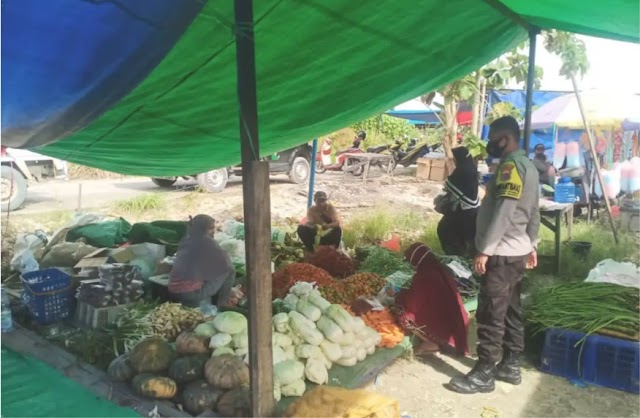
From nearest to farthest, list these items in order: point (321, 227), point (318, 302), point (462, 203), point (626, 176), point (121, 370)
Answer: point (121, 370) → point (318, 302) → point (462, 203) → point (321, 227) → point (626, 176)

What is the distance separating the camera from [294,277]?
5.22 meters

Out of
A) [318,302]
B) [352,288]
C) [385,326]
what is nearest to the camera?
[318,302]

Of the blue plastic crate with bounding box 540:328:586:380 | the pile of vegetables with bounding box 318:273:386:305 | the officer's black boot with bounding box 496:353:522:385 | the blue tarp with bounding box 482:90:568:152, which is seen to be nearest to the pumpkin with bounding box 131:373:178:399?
the pile of vegetables with bounding box 318:273:386:305

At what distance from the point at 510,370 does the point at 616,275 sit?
1.70 m

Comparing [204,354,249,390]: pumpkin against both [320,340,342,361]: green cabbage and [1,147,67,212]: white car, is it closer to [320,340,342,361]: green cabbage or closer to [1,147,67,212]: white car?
[320,340,342,361]: green cabbage

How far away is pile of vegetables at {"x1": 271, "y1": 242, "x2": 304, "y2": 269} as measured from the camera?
6539 mm

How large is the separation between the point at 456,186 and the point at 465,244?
81cm

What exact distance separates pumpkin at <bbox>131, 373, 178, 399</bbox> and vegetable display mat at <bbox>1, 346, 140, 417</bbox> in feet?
0.52

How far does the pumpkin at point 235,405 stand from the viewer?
10.3ft

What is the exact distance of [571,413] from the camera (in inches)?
137

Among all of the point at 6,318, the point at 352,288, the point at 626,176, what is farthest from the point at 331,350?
the point at 626,176

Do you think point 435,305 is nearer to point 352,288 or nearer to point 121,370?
point 352,288

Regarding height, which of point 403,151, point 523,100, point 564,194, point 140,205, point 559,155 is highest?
point 523,100

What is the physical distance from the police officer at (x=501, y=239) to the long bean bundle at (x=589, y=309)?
2.01 ft
